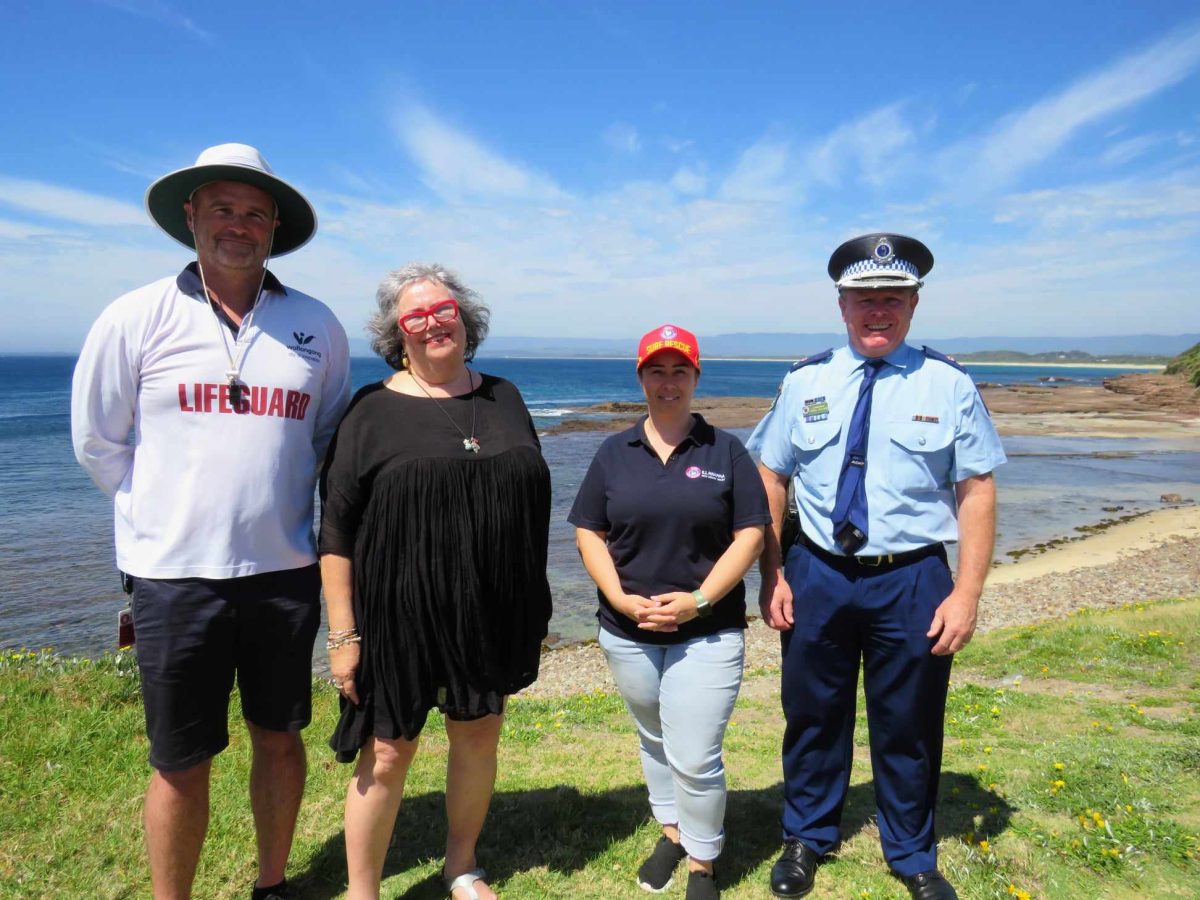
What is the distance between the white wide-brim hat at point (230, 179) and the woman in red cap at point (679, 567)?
1.59 metres

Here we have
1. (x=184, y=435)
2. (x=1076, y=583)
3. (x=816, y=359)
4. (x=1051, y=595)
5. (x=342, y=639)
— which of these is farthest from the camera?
(x=1076, y=583)

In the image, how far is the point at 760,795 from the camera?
457 cm

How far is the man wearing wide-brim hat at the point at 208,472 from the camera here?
9.48ft

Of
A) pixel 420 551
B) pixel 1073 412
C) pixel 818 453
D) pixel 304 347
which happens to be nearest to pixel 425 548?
pixel 420 551

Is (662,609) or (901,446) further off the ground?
(901,446)

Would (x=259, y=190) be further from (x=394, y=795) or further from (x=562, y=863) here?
(x=562, y=863)

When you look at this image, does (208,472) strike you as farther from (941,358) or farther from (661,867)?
(941,358)

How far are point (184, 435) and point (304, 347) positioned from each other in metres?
0.57

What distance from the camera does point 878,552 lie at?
131 inches

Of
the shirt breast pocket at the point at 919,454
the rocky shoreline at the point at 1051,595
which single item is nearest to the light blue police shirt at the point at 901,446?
the shirt breast pocket at the point at 919,454

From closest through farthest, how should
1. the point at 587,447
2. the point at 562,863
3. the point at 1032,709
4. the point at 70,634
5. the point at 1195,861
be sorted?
the point at 1195,861 < the point at 562,863 < the point at 1032,709 < the point at 70,634 < the point at 587,447

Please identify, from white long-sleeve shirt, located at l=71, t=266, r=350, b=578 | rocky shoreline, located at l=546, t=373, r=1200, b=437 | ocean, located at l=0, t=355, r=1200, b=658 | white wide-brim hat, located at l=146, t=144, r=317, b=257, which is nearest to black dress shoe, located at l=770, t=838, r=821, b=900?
white long-sleeve shirt, located at l=71, t=266, r=350, b=578

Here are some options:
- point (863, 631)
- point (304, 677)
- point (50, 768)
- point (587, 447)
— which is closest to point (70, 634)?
point (50, 768)

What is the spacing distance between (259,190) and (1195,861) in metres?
5.04
